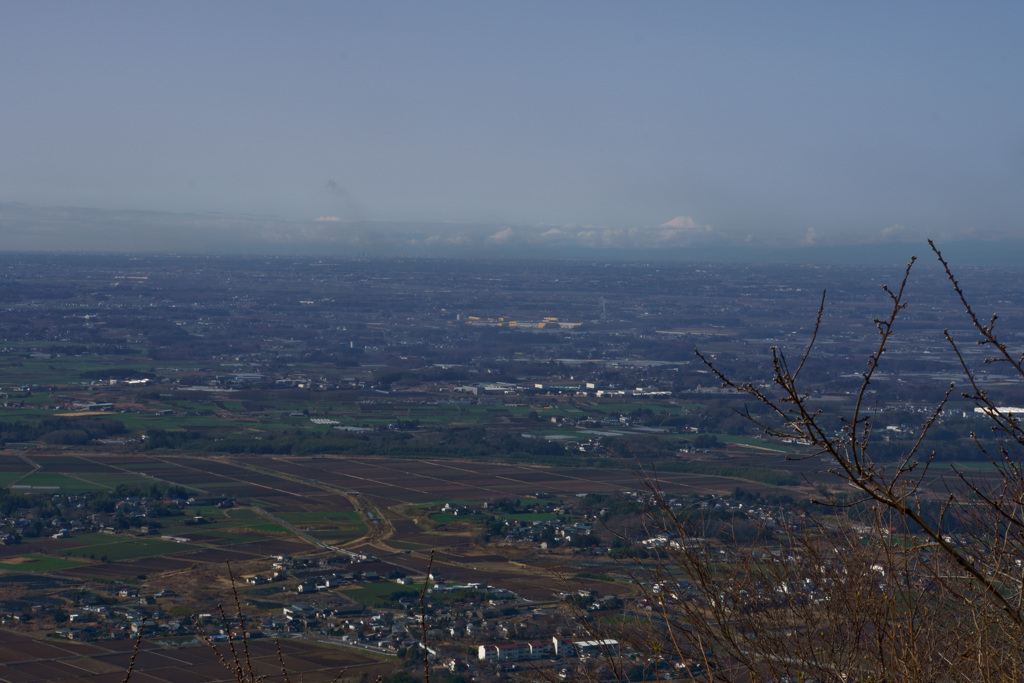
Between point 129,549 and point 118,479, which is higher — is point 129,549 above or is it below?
above

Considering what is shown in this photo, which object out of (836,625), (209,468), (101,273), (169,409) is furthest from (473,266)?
(836,625)

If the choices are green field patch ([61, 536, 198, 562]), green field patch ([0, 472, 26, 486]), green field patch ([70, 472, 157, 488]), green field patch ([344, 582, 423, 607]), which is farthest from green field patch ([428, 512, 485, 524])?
green field patch ([0, 472, 26, 486])

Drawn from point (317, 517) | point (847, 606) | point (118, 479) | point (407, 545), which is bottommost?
point (118, 479)

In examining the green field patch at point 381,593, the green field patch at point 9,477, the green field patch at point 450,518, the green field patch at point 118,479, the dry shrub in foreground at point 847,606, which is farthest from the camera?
the green field patch at point 118,479

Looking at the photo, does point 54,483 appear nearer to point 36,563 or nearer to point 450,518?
point 36,563

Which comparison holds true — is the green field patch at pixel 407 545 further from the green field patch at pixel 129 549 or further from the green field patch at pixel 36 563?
the green field patch at pixel 36 563

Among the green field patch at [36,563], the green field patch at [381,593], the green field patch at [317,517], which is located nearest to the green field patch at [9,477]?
the green field patch at [36,563]

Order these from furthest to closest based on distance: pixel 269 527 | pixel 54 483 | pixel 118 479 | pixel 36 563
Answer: pixel 118 479 < pixel 54 483 < pixel 269 527 < pixel 36 563

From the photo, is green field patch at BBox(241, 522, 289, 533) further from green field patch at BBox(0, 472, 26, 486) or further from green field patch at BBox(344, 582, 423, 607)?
green field patch at BBox(0, 472, 26, 486)

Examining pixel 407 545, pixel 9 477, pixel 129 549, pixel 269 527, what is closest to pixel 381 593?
pixel 407 545
